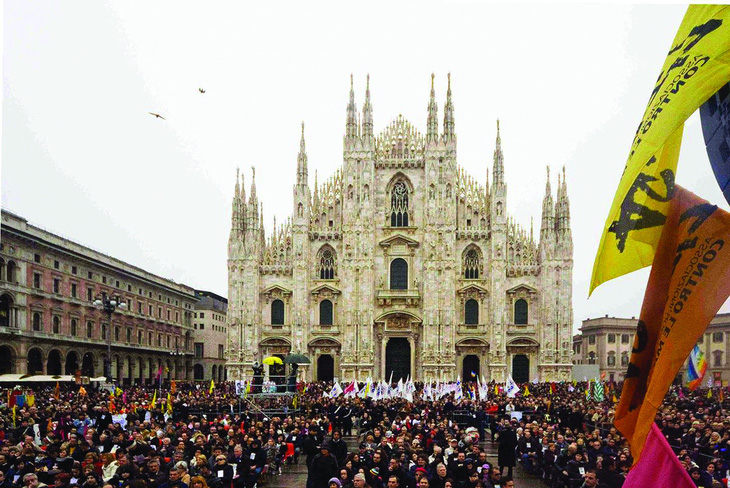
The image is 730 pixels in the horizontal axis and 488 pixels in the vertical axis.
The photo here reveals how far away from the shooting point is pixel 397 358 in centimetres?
5153

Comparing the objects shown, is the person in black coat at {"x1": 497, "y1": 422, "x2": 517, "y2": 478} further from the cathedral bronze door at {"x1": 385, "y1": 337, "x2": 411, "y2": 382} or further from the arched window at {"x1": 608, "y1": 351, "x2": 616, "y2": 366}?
the arched window at {"x1": 608, "y1": 351, "x2": 616, "y2": 366}

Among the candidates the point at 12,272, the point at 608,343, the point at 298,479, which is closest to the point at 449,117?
the point at 12,272

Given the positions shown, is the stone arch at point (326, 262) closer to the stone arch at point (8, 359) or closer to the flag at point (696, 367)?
the stone arch at point (8, 359)

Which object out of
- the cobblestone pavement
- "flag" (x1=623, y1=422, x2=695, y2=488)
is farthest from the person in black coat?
"flag" (x1=623, y1=422, x2=695, y2=488)

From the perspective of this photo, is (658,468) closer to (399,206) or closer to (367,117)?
(399,206)

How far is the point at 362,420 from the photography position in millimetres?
24125

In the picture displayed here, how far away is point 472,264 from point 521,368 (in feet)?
27.4

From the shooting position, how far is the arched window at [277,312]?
172 feet

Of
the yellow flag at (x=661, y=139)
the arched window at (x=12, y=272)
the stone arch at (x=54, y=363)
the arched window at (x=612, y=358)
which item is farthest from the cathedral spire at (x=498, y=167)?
the yellow flag at (x=661, y=139)

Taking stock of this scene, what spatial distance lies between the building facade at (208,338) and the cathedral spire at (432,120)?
43.2 metres

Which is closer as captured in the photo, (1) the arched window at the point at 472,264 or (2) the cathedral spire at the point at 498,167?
(2) the cathedral spire at the point at 498,167

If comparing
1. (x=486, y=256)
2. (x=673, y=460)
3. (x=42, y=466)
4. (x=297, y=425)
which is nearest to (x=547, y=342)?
(x=486, y=256)

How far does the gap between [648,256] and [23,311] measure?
47.3 metres

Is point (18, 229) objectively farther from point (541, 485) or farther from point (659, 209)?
point (659, 209)
